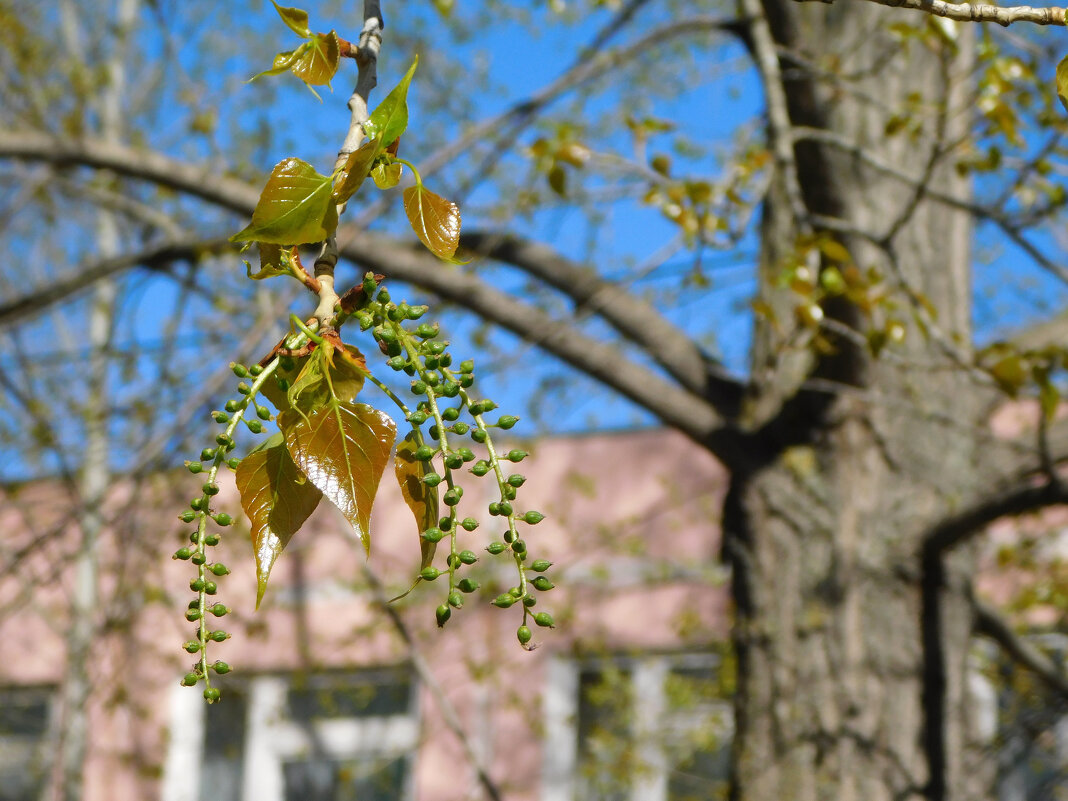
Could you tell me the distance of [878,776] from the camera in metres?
2.41

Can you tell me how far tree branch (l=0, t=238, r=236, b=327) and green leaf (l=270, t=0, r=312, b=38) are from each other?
7.20 ft

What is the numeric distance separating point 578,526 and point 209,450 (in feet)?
16.3

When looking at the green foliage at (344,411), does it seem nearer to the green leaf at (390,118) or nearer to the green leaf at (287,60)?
the green leaf at (390,118)

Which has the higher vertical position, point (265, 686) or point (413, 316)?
point (413, 316)

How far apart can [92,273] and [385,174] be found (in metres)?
2.65

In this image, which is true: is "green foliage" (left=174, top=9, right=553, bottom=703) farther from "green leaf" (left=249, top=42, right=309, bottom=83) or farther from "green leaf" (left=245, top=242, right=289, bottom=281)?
"green leaf" (left=249, top=42, right=309, bottom=83)

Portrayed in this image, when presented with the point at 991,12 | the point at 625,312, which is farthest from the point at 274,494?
the point at 625,312

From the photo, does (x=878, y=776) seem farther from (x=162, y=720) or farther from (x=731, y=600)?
(x=162, y=720)

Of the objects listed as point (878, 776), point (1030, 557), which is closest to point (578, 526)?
point (1030, 557)

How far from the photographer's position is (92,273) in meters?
3.24

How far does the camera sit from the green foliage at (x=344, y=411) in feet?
2.55

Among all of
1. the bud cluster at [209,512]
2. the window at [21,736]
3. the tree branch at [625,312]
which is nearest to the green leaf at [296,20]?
the bud cluster at [209,512]

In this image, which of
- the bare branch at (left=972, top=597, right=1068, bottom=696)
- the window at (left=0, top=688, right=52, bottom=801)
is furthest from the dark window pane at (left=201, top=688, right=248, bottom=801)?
the bare branch at (left=972, top=597, right=1068, bottom=696)

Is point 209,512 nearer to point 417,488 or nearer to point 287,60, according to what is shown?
point 417,488
